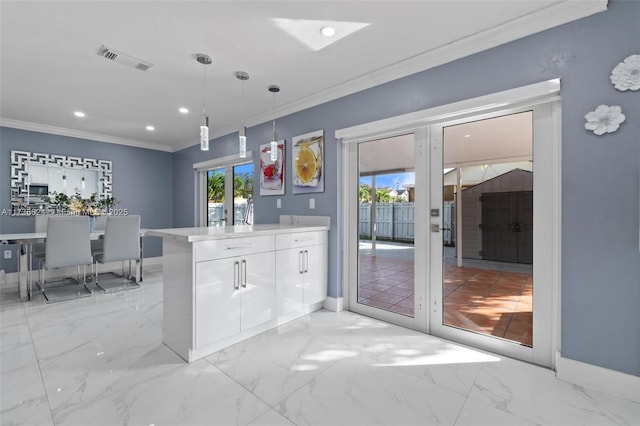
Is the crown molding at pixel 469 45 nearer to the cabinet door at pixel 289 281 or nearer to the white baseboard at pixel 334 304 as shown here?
the cabinet door at pixel 289 281

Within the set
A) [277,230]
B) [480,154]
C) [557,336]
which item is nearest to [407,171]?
[480,154]

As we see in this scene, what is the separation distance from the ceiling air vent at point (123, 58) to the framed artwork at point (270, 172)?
59.9 inches

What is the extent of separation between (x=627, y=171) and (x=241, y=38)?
102 inches

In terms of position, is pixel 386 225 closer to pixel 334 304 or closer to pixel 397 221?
pixel 397 221

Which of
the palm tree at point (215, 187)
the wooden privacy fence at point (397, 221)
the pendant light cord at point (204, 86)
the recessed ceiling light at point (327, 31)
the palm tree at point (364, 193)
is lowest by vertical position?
the wooden privacy fence at point (397, 221)

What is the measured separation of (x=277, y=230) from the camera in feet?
8.24

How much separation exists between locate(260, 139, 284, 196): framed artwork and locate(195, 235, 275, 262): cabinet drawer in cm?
125

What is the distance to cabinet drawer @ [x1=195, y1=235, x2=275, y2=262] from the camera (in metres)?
1.98

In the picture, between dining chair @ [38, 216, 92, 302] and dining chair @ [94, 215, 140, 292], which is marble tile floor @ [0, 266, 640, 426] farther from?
dining chair @ [94, 215, 140, 292]

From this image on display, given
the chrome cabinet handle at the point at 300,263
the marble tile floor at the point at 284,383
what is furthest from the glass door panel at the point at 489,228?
the chrome cabinet handle at the point at 300,263

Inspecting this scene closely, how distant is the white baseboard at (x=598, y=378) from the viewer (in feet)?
5.22

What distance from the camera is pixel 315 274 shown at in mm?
2955

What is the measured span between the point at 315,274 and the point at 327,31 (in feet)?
7.03

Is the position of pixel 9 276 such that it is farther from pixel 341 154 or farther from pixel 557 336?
pixel 557 336
